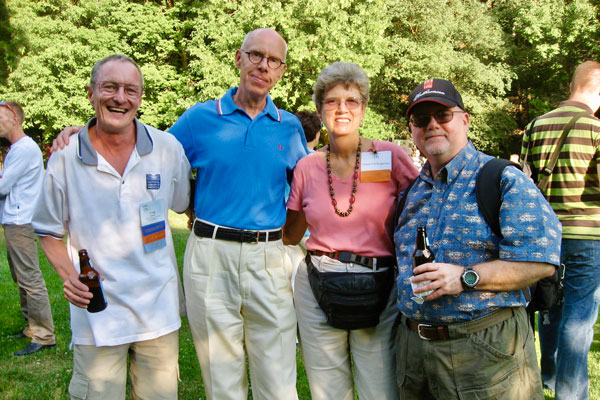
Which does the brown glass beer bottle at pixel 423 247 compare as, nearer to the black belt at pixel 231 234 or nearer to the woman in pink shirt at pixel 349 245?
the woman in pink shirt at pixel 349 245

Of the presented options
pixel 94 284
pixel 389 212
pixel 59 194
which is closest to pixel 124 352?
pixel 94 284

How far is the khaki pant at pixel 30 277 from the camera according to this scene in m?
5.37

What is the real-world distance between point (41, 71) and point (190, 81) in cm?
693

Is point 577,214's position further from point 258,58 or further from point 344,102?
point 258,58

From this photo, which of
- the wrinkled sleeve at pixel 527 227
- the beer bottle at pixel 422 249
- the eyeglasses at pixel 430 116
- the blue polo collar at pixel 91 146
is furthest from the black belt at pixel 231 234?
the wrinkled sleeve at pixel 527 227

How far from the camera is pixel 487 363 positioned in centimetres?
223

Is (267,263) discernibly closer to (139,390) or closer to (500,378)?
(139,390)

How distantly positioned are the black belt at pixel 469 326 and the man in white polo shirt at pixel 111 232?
4.89 feet

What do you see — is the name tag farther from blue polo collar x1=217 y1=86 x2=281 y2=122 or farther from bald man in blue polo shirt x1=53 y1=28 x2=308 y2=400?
blue polo collar x1=217 y1=86 x2=281 y2=122

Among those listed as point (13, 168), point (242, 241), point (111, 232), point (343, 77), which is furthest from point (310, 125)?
point (13, 168)

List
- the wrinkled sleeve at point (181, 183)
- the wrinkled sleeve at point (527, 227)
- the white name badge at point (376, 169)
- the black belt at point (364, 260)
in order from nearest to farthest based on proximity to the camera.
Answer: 1. the wrinkled sleeve at point (527, 227)
2. the black belt at point (364, 260)
3. the white name badge at point (376, 169)
4. the wrinkled sleeve at point (181, 183)

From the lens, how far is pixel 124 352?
2746 millimetres

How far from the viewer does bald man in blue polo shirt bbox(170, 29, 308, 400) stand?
3117 mm

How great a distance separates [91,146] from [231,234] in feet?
3.32
